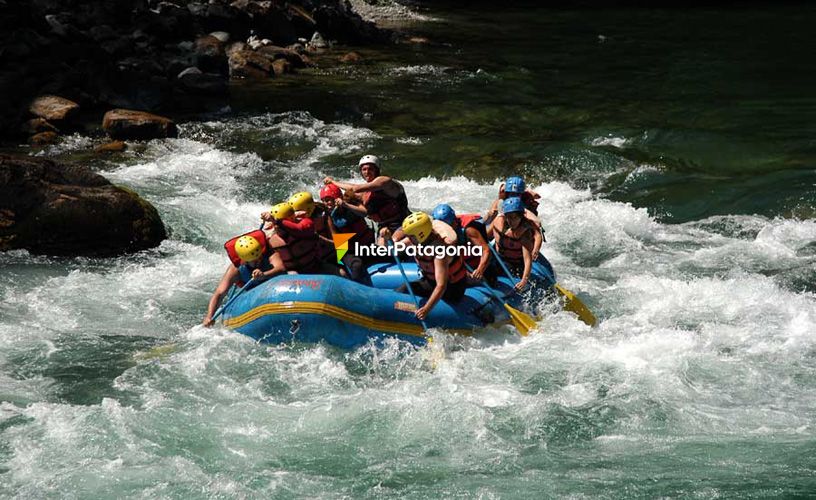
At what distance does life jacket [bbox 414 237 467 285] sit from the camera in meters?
9.09

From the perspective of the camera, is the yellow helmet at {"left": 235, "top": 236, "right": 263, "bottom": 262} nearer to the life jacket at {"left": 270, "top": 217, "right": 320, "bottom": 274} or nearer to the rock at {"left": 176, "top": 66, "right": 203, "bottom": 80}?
the life jacket at {"left": 270, "top": 217, "right": 320, "bottom": 274}

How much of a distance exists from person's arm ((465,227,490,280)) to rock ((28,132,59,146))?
33.6ft

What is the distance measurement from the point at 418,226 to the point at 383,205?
1.54 metres

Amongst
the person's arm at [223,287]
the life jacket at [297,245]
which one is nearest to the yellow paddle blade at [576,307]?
the life jacket at [297,245]

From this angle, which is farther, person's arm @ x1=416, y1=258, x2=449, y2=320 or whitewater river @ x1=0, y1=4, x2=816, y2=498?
person's arm @ x1=416, y1=258, x2=449, y2=320

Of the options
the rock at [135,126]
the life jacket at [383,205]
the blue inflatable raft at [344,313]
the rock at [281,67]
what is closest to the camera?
the blue inflatable raft at [344,313]

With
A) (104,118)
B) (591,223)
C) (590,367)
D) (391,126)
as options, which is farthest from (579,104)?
(590,367)

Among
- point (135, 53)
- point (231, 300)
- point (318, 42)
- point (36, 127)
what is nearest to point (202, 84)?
point (135, 53)

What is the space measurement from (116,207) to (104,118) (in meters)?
5.94

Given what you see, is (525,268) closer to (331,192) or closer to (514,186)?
(514,186)

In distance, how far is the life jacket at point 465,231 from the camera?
9867mm

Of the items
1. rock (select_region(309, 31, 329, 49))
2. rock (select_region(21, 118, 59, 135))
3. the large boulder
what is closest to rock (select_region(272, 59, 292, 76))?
rock (select_region(309, 31, 329, 49))

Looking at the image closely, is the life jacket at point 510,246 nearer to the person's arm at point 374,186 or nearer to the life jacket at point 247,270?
the person's arm at point 374,186

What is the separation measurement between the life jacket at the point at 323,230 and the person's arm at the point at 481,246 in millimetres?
1462
